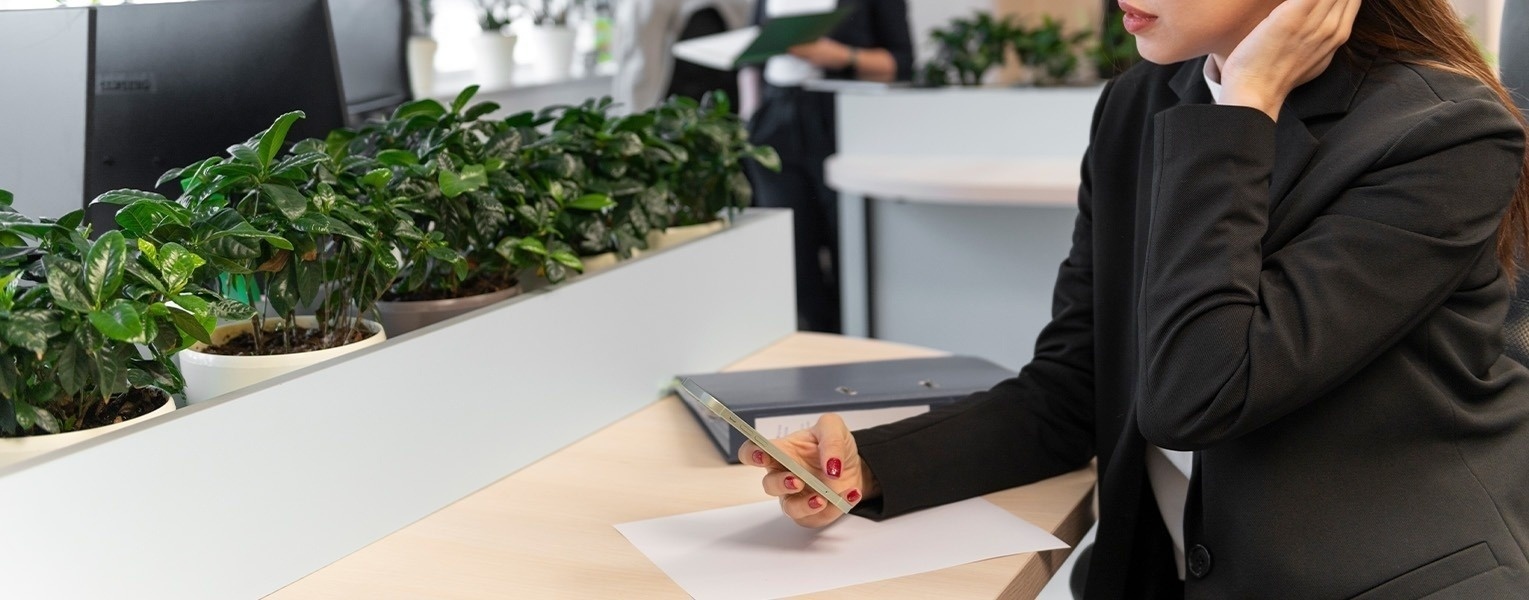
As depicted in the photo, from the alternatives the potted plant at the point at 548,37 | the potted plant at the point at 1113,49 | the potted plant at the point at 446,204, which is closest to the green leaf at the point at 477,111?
the potted plant at the point at 446,204

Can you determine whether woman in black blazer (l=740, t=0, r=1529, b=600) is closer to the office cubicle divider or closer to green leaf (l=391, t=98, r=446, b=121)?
the office cubicle divider

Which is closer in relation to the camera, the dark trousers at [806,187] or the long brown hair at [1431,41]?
the long brown hair at [1431,41]

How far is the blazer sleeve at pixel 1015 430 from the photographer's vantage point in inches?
50.9

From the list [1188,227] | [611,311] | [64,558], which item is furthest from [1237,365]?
[64,558]

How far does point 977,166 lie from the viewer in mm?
3307

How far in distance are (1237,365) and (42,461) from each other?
0.86 m

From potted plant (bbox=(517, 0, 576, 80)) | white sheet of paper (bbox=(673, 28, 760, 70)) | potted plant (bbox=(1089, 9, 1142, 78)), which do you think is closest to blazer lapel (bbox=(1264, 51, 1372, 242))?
potted plant (bbox=(1089, 9, 1142, 78))

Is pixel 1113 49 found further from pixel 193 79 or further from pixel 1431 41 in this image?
pixel 193 79

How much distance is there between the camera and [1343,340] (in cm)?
105

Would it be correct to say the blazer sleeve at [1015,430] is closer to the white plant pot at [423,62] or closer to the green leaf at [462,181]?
the green leaf at [462,181]

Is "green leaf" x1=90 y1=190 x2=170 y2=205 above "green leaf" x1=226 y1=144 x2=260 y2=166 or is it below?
below

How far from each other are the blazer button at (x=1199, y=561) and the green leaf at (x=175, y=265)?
860 millimetres

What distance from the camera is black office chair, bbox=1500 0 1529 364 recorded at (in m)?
1.30

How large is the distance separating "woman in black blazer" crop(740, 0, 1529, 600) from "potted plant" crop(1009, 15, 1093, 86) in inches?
90.7
